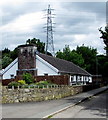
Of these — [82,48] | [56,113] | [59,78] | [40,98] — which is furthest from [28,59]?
[82,48]

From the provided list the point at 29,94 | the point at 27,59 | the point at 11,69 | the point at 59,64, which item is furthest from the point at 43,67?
the point at 29,94

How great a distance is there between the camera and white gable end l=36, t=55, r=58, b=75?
36.3m

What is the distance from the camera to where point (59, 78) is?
29812 millimetres

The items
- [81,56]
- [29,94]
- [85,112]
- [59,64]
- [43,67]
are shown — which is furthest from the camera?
[81,56]

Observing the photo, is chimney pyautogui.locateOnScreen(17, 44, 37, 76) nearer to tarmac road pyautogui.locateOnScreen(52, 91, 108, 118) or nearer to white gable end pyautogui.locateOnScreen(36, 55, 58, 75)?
white gable end pyautogui.locateOnScreen(36, 55, 58, 75)

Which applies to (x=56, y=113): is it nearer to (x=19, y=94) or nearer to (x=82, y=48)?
(x=19, y=94)

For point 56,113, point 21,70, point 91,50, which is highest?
point 91,50

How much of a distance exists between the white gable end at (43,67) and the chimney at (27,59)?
1.99 ft

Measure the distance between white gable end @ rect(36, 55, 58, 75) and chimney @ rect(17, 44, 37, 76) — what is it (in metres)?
0.61

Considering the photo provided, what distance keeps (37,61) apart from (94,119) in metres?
27.1

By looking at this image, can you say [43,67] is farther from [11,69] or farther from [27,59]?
[11,69]

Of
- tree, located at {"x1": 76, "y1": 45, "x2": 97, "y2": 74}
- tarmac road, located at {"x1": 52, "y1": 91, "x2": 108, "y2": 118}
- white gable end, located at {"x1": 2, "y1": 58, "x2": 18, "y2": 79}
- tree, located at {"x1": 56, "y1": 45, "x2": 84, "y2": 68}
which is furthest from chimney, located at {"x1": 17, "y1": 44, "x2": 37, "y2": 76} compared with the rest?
tree, located at {"x1": 76, "y1": 45, "x2": 97, "y2": 74}

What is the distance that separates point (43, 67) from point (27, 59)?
2.81m

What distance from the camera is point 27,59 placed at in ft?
124
